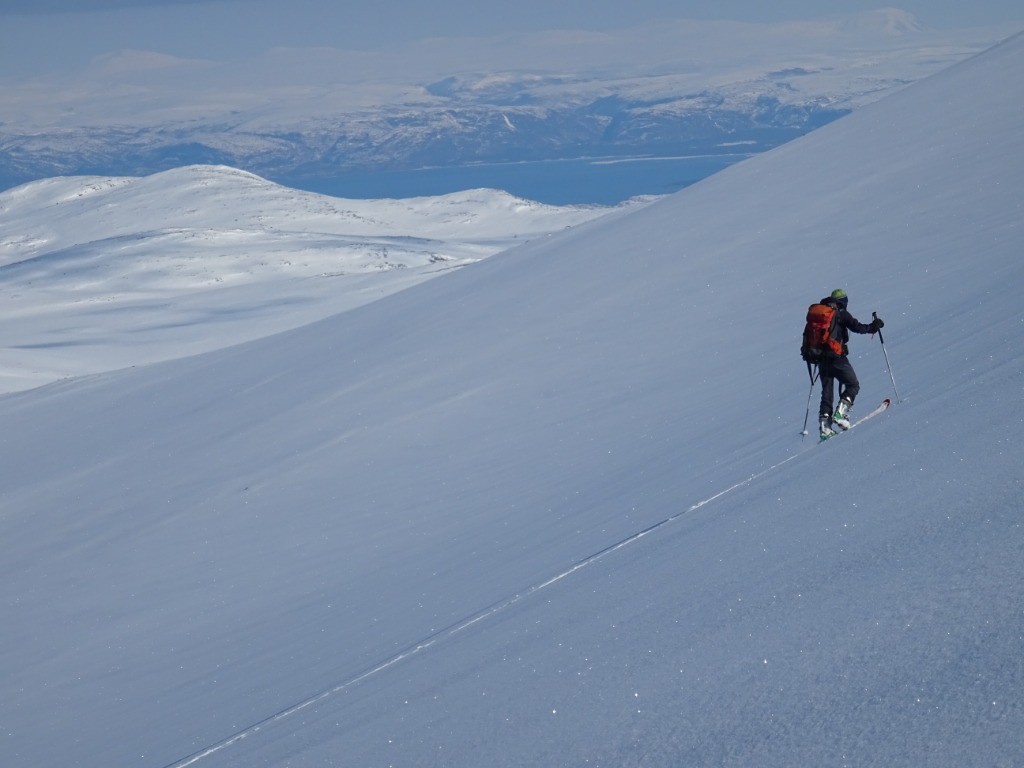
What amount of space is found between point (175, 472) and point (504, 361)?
517cm

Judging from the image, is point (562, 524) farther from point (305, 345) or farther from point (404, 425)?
point (305, 345)

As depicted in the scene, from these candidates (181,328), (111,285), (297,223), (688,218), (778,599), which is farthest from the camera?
(297,223)

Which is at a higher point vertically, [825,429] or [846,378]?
[846,378]

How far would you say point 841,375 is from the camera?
8266 millimetres

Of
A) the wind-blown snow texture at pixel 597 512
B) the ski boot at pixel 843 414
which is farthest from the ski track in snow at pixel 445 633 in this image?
the ski boot at pixel 843 414

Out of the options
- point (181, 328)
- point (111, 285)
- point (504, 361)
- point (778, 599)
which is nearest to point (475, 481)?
point (504, 361)

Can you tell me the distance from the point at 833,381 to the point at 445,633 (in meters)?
3.57

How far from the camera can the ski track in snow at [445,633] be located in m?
6.32

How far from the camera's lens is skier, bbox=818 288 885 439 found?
798 cm

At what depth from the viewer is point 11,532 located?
52.0ft

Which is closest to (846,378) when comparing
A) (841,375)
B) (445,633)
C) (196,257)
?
(841,375)

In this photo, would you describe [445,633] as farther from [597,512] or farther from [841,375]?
[841,375]

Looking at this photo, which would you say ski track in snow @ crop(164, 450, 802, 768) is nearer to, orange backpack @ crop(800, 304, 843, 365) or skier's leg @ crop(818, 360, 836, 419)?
skier's leg @ crop(818, 360, 836, 419)

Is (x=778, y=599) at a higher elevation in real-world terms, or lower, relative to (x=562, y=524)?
higher
